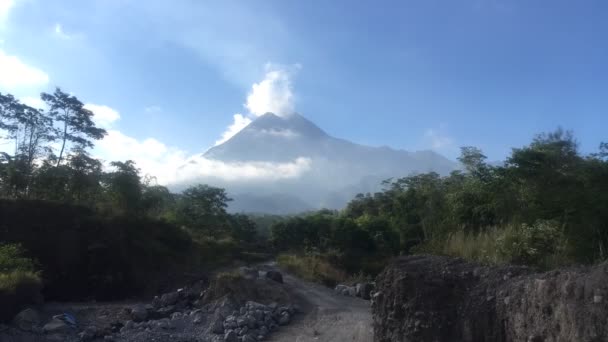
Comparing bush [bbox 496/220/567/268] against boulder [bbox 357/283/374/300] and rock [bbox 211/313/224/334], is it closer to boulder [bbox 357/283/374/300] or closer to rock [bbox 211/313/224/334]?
rock [bbox 211/313/224/334]

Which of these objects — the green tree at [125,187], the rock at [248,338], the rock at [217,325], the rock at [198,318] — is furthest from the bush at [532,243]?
the green tree at [125,187]

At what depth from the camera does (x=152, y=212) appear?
31.4m

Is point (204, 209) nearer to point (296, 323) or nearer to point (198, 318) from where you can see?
point (198, 318)

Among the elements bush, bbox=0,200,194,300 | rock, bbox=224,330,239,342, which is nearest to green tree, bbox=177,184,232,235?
bush, bbox=0,200,194,300

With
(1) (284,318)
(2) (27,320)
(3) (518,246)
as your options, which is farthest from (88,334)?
(3) (518,246)

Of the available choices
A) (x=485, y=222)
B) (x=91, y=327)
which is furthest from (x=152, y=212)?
(x=485, y=222)

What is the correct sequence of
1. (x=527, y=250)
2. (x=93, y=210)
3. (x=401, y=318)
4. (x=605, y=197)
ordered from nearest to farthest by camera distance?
1. (x=401, y=318)
2. (x=527, y=250)
3. (x=605, y=197)
4. (x=93, y=210)

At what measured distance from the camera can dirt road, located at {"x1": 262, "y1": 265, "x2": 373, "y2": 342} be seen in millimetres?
12661

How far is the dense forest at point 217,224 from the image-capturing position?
10.8 metres

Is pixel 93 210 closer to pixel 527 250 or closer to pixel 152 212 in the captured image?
pixel 152 212

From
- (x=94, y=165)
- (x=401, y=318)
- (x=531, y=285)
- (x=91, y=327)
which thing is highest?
(x=94, y=165)

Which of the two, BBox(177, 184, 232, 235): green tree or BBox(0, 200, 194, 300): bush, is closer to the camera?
BBox(0, 200, 194, 300): bush

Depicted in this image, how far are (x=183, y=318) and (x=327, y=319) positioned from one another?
3.99m

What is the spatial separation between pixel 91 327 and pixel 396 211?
23272mm
